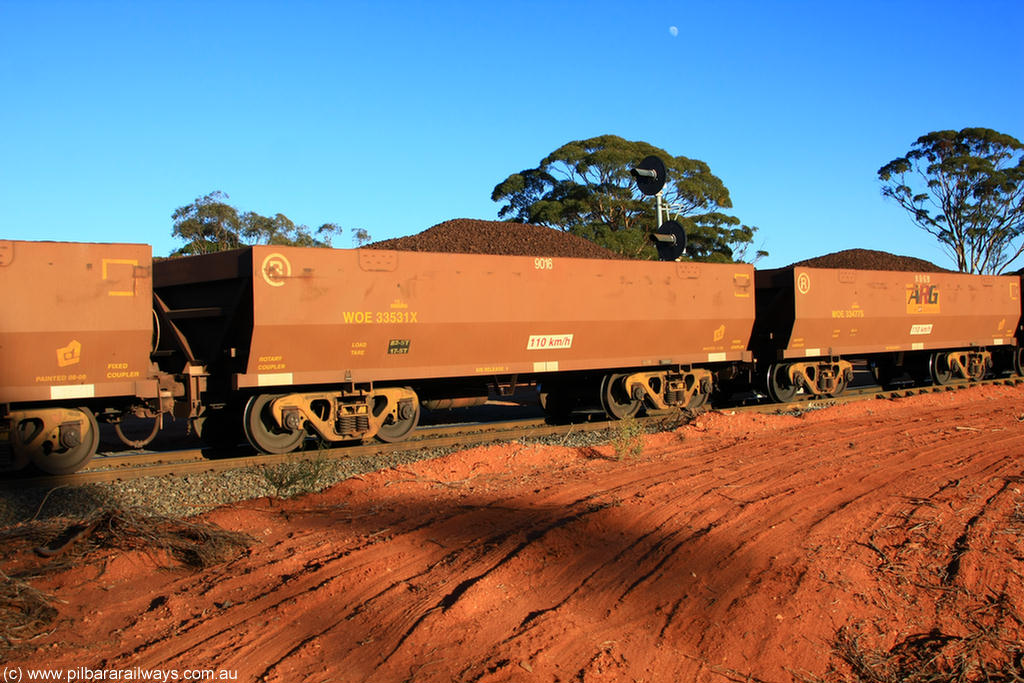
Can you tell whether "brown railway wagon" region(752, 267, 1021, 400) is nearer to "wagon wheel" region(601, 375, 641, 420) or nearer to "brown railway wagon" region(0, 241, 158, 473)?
"wagon wheel" region(601, 375, 641, 420)

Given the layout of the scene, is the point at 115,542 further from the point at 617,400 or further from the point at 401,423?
the point at 617,400

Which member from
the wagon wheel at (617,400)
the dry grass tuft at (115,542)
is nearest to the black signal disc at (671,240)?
the wagon wheel at (617,400)

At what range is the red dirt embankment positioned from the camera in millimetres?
4094

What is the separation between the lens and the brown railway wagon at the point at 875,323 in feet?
53.2

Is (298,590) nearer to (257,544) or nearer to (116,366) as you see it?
(257,544)

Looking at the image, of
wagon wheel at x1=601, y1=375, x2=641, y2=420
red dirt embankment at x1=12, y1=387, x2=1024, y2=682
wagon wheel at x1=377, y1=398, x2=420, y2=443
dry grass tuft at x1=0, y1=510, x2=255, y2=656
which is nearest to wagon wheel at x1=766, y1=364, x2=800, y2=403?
wagon wheel at x1=601, y1=375, x2=641, y2=420

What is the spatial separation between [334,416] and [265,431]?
1.02 metres

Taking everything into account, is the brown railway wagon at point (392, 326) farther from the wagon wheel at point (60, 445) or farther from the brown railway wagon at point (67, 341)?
the wagon wheel at point (60, 445)

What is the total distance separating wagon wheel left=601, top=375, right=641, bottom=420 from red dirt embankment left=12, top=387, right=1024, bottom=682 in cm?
613

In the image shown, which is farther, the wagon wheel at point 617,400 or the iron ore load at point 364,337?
the wagon wheel at point 617,400

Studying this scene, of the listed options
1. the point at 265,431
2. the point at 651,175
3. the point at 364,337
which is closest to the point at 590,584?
the point at 364,337

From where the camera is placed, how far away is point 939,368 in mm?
20062

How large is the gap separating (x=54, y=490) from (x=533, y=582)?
644 cm

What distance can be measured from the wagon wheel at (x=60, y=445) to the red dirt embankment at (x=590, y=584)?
3.96 meters
